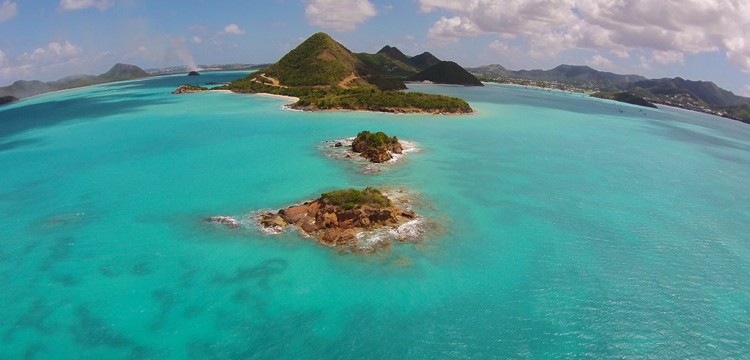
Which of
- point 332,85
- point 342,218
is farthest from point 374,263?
point 332,85

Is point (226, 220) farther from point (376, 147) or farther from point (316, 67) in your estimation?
point (316, 67)

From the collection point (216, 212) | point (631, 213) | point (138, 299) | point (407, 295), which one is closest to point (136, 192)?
point (216, 212)

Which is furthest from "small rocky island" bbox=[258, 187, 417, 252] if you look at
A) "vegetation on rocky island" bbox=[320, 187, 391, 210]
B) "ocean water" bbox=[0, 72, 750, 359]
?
"ocean water" bbox=[0, 72, 750, 359]

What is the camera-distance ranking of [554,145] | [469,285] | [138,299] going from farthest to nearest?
[554,145] → [469,285] → [138,299]

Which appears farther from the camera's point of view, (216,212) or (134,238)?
(216,212)

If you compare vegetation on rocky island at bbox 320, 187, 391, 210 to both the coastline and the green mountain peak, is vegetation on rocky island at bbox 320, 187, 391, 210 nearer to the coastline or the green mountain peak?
the coastline

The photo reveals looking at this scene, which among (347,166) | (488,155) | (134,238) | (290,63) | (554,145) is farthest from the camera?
(290,63)

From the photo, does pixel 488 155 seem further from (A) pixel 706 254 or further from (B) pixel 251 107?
(B) pixel 251 107
